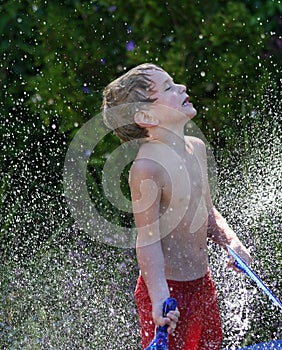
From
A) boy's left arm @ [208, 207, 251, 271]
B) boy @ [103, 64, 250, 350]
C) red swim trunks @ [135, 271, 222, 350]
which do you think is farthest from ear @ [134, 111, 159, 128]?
red swim trunks @ [135, 271, 222, 350]

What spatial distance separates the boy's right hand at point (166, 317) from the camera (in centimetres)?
210

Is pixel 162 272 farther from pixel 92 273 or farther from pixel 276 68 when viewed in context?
pixel 276 68

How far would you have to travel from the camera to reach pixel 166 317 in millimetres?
2107

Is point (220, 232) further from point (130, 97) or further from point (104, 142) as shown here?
point (104, 142)

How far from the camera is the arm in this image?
7.39 feet

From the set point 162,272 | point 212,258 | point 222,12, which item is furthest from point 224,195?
point 162,272

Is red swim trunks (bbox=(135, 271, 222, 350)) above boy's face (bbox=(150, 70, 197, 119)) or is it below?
below

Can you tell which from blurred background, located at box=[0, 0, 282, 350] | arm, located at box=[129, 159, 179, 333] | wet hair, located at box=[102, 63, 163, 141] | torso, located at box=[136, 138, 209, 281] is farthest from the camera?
blurred background, located at box=[0, 0, 282, 350]

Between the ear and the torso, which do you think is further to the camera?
the ear

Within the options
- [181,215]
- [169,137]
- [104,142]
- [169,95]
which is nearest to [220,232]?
[181,215]

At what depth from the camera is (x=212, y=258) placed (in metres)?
3.56

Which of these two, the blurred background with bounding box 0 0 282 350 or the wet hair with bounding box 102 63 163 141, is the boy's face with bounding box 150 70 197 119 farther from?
the blurred background with bounding box 0 0 282 350

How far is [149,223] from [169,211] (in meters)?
0.10

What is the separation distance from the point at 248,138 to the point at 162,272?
1.69 m
